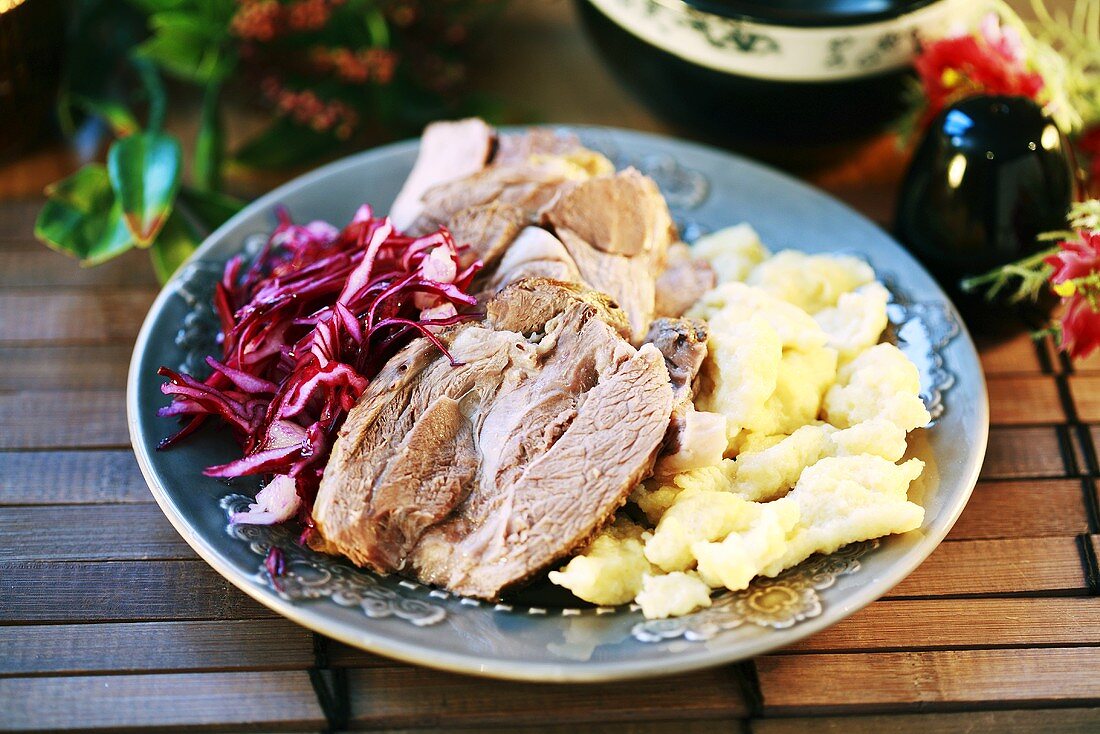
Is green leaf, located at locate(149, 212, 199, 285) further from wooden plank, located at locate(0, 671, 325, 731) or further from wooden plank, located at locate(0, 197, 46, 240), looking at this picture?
wooden plank, located at locate(0, 671, 325, 731)

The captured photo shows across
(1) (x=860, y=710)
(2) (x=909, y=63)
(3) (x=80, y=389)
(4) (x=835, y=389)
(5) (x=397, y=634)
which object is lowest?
(3) (x=80, y=389)

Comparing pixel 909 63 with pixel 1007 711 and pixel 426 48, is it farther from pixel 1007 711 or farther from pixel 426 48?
pixel 1007 711

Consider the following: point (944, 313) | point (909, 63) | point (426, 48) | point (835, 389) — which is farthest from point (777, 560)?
point (426, 48)

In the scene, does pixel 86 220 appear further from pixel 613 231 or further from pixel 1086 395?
pixel 1086 395

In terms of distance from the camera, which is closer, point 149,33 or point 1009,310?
point 1009,310

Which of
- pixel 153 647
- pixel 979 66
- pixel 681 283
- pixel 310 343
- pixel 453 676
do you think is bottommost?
pixel 153 647

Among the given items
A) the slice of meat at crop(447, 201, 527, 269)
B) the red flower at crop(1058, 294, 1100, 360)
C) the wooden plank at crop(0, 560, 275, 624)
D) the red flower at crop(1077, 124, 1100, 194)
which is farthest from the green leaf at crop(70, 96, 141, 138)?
the red flower at crop(1077, 124, 1100, 194)

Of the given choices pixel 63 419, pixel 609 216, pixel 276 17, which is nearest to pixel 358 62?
pixel 276 17
